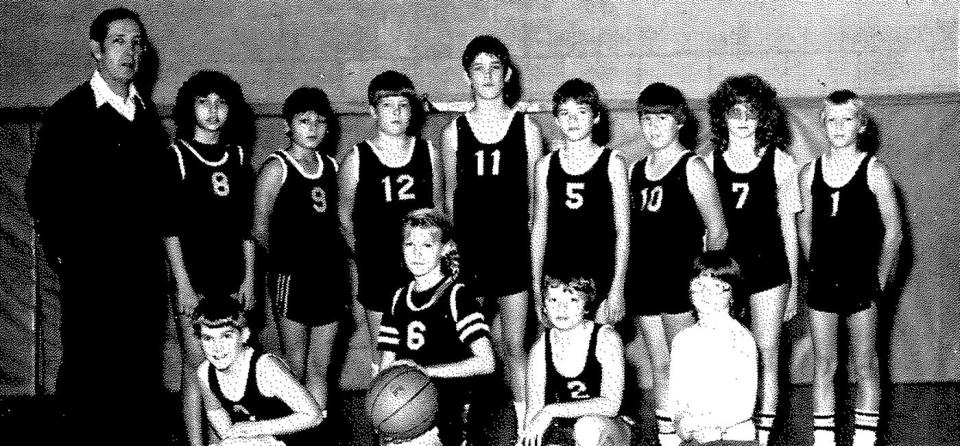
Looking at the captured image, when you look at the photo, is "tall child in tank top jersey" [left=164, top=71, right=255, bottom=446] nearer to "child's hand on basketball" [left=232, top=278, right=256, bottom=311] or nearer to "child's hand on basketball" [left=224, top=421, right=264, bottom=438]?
"child's hand on basketball" [left=232, top=278, right=256, bottom=311]

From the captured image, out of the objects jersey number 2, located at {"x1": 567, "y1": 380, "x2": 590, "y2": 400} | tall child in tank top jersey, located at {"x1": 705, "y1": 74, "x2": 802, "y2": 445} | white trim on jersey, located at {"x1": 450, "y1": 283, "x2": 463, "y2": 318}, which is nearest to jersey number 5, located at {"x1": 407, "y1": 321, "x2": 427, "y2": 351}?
white trim on jersey, located at {"x1": 450, "y1": 283, "x2": 463, "y2": 318}

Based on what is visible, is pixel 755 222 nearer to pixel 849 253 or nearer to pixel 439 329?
pixel 849 253

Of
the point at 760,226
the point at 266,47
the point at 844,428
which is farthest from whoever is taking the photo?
the point at 266,47

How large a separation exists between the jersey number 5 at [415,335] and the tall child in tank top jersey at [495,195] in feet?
2.51

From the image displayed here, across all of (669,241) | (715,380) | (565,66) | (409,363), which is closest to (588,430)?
(715,380)

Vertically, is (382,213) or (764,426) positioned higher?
(382,213)

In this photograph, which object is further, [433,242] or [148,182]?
[148,182]

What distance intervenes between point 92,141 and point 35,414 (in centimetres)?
183

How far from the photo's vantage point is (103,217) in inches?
146

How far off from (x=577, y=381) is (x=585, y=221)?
2.89ft

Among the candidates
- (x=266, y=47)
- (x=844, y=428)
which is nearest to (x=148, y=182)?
(x=266, y=47)

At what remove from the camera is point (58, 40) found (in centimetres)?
536

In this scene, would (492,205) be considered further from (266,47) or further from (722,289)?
(266,47)

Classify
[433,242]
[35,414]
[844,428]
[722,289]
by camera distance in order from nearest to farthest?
[722,289] → [433,242] → [844,428] → [35,414]
